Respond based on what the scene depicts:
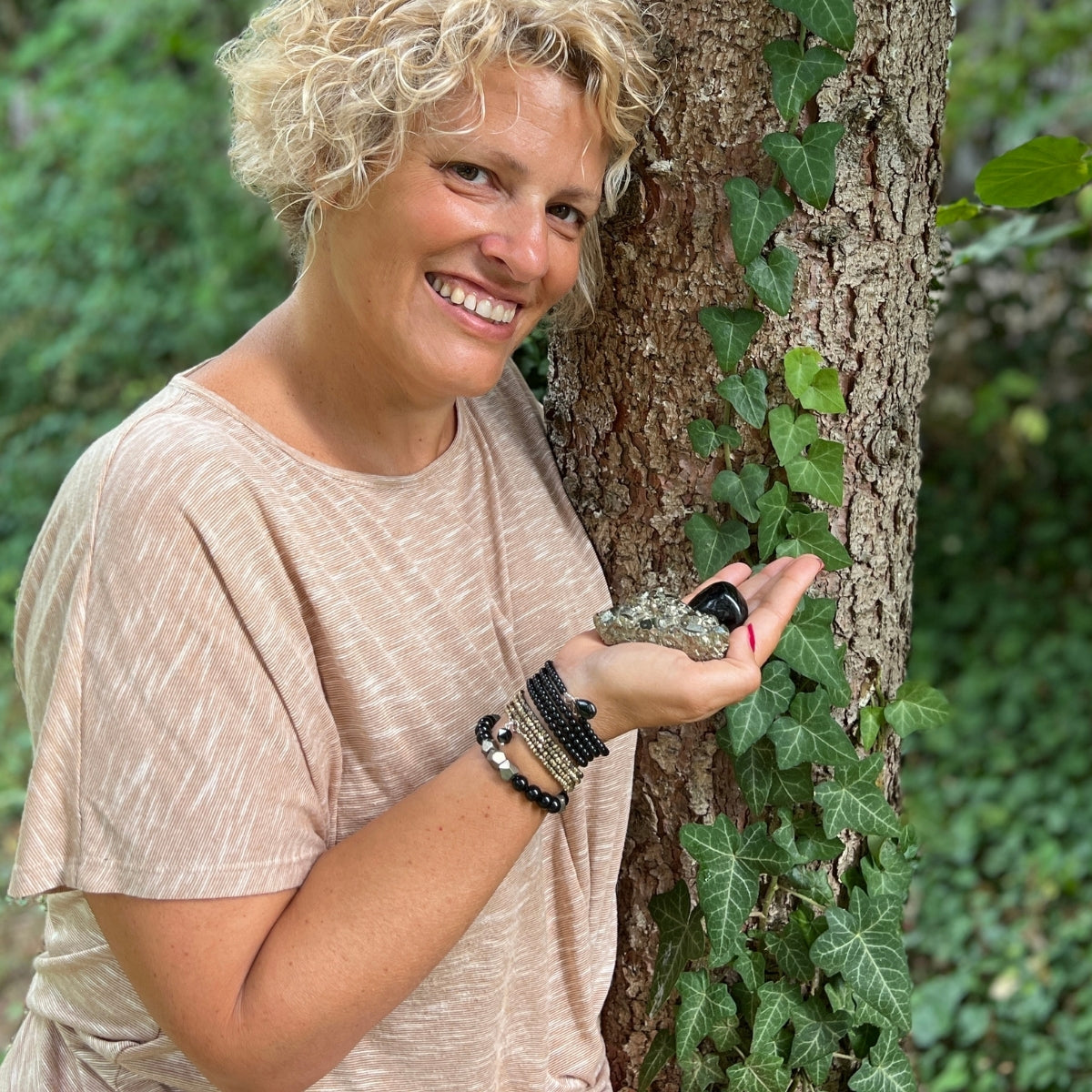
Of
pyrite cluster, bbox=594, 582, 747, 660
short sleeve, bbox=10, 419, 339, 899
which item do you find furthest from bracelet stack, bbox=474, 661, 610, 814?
short sleeve, bbox=10, 419, 339, 899

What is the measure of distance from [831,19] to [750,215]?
23cm

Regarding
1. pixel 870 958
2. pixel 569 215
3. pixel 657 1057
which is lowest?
pixel 657 1057

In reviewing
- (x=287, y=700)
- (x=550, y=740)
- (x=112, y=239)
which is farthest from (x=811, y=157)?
(x=112, y=239)

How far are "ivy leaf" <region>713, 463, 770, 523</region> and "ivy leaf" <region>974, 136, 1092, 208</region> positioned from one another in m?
0.57

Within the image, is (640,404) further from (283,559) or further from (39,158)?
(39,158)

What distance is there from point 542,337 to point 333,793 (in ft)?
3.01

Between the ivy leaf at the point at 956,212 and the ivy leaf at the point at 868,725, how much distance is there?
789mm

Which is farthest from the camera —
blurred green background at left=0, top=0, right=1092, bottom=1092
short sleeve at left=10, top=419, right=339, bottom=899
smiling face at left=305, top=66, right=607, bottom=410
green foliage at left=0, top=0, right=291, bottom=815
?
green foliage at left=0, top=0, right=291, bottom=815

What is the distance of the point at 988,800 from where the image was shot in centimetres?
405

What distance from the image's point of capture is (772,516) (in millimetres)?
1507

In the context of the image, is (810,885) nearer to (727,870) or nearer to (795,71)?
(727,870)

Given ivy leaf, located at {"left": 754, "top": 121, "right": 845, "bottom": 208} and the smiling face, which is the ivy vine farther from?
the smiling face

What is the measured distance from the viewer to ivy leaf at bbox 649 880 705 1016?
1628mm

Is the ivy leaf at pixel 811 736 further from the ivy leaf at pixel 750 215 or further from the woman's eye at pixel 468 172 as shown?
the woman's eye at pixel 468 172
